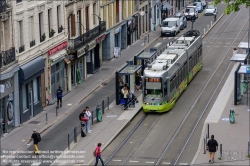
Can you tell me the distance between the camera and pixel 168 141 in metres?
44.4

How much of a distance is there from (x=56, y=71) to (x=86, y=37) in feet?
26.1

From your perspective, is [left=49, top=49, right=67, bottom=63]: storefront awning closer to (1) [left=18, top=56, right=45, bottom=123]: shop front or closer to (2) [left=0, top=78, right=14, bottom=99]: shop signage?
(1) [left=18, top=56, right=45, bottom=123]: shop front

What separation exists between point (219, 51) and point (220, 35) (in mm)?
10913

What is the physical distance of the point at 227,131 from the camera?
149 ft

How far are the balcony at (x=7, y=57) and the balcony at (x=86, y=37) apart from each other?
38.6ft

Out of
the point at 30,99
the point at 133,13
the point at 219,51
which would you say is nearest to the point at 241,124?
the point at 30,99

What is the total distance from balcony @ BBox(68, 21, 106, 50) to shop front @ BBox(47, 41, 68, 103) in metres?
1.09

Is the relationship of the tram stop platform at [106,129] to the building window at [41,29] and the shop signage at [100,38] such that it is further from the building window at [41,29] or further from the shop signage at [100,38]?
the shop signage at [100,38]

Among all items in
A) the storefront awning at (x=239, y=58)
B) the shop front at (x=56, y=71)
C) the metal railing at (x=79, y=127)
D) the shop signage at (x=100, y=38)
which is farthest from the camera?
the shop signage at (x=100, y=38)

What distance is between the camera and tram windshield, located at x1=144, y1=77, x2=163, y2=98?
4942 centimetres

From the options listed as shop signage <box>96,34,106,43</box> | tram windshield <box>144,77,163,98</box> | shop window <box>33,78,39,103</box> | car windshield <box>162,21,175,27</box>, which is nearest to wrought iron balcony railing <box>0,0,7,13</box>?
shop window <box>33,78,39,103</box>

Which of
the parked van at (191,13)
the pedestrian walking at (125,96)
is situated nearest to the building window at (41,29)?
the pedestrian walking at (125,96)

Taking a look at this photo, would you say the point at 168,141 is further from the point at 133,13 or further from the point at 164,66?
the point at 133,13

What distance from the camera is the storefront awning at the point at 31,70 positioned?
47.9 metres
